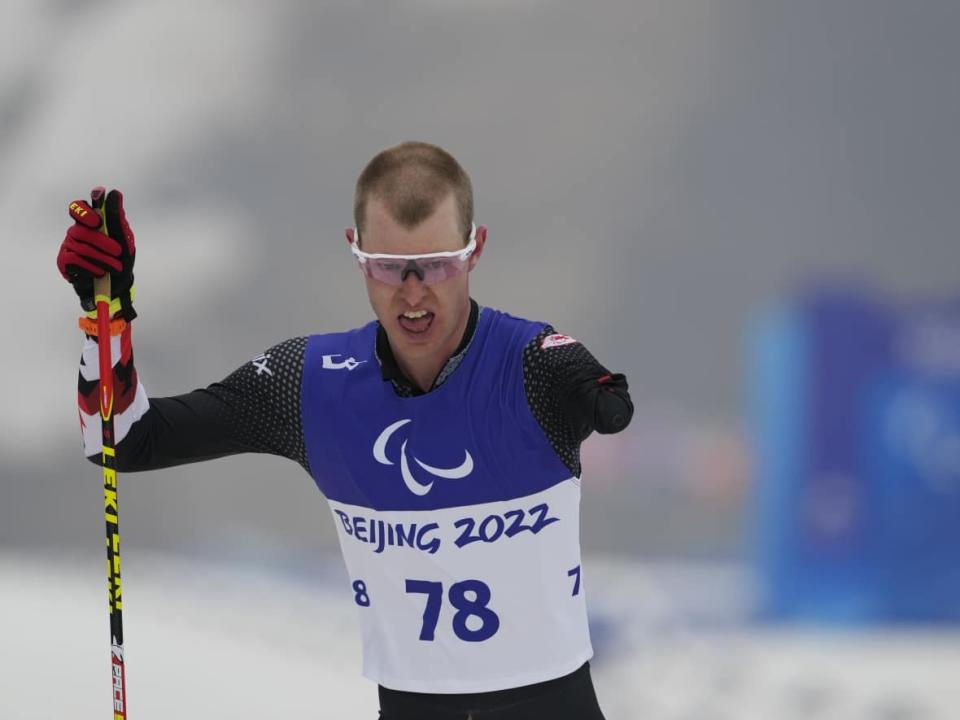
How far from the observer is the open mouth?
2.02 metres

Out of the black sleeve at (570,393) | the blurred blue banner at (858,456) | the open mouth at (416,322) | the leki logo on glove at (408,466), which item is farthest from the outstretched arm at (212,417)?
the blurred blue banner at (858,456)

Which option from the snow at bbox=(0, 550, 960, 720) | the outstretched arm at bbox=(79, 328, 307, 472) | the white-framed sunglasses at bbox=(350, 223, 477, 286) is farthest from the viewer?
the snow at bbox=(0, 550, 960, 720)

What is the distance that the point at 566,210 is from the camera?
5.52 metres

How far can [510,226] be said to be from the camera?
550cm

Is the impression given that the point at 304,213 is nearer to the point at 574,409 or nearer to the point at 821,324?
the point at 821,324

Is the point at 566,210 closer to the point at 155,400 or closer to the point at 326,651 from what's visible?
the point at 326,651

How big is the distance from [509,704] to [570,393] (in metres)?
0.55

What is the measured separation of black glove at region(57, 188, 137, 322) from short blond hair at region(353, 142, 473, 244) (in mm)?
403

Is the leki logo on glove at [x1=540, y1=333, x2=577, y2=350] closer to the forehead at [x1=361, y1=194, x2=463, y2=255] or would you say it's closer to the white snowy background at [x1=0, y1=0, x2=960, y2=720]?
the forehead at [x1=361, y1=194, x2=463, y2=255]

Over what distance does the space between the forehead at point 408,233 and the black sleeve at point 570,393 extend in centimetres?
23

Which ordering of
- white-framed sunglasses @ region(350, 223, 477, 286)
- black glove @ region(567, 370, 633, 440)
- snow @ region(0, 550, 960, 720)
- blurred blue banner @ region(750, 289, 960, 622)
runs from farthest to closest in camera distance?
blurred blue banner @ region(750, 289, 960, 622)
snow @ region(0, 550, 960, 720)
white-framed sunglasses @ region(350, 223, 477, 286)
black glove @ region(567, 370, 633, 440)

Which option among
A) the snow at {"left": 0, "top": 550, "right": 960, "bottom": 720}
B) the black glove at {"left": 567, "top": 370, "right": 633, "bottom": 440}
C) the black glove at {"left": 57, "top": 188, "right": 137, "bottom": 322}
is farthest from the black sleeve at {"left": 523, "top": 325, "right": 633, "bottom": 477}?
the snow at {"left": 0, "top": 550, "right": 960, "bottom": 720}

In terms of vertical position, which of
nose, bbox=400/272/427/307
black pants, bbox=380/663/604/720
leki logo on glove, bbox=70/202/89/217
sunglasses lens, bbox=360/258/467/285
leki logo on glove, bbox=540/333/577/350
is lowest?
black pants, bbox=380/663/604/720

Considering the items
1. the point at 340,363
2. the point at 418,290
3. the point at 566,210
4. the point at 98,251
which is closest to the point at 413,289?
the point at 418,290
